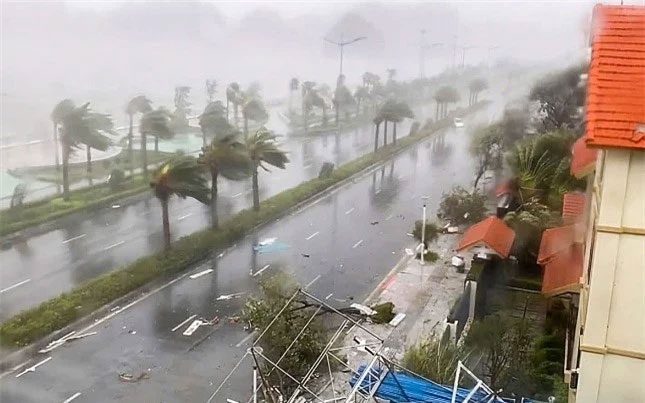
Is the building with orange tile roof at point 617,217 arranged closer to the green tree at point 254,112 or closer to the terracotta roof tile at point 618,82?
the terracotta roof tile at point 618,82

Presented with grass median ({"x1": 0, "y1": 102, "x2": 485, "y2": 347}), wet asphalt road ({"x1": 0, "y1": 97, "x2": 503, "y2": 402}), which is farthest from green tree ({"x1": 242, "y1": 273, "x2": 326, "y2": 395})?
grass median ({"x1": 0, "y1": 102, "x2": 485, "y2": 347})

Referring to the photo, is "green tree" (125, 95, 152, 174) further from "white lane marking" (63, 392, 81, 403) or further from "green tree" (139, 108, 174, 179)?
"white lane marking" (63, 392, 81, 403)

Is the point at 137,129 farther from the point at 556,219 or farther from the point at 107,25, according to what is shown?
the point at 556,219

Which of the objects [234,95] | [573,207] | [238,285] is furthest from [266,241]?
[234,95]

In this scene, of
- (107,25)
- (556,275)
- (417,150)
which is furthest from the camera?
(107,25)

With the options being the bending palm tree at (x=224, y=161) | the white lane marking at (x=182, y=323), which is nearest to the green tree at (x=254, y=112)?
the bending palm tree at (x=224, y=161)

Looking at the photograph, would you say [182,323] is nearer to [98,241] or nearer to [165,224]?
[165,224]

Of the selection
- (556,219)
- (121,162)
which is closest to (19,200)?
(121,162)
